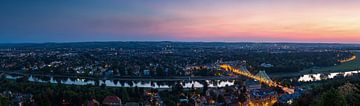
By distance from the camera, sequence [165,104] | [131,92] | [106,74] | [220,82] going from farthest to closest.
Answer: [106,74]
[220,82]
[131,92]
[165,104]

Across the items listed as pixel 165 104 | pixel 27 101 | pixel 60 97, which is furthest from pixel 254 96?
pixel 27 101

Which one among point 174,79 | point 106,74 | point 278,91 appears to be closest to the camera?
point 278,91

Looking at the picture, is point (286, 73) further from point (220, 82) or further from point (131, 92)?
point (131, 92)

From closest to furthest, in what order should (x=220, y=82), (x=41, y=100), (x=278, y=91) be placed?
(x=41, y=100) < (x=278, y=91) < (x=220, y=82)

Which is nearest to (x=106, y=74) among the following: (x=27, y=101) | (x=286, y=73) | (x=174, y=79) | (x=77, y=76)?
(x=77, y=76)

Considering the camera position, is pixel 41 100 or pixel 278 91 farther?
pixel 278 91

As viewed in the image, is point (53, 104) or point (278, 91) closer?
point (53, 104)

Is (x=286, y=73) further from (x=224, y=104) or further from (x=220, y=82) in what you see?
(x=224, y=104)

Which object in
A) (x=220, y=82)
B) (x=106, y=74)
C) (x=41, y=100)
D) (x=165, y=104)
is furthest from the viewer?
(x=106, y=74)
